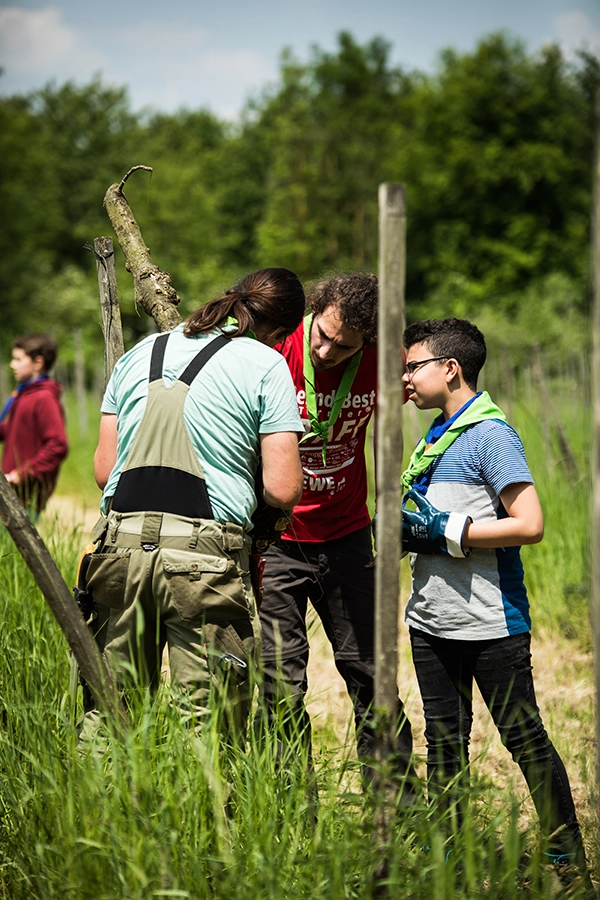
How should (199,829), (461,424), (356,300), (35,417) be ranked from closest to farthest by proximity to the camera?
(199,829) < (461,424) < (356,300) < (35,417)

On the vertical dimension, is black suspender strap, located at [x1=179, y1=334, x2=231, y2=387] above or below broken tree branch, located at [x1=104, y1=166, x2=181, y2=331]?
below

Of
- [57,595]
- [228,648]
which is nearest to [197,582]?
[228,648]

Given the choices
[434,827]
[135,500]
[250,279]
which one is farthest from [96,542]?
[434,827]

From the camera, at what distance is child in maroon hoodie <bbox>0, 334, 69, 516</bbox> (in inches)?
230

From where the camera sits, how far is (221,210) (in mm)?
45062

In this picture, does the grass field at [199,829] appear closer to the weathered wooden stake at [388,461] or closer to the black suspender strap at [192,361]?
the weathered wooden stake at [388,461]

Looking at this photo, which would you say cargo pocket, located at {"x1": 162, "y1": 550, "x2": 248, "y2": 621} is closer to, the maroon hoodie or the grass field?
the grass field

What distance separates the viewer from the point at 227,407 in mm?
2422

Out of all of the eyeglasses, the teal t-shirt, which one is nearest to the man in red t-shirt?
→ the eyeglasses

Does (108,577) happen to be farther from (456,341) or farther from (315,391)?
(456,341)

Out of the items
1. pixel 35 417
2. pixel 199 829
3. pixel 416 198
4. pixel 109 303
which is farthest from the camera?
pixel 416 198

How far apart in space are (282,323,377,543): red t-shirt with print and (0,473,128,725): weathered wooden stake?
3.56 ft

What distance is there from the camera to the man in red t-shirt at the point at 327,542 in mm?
3250

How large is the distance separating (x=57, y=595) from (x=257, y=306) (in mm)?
1006
